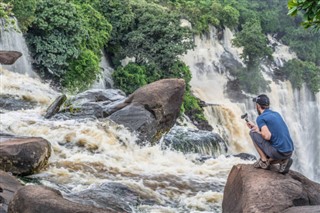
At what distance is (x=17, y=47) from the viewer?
1967cm

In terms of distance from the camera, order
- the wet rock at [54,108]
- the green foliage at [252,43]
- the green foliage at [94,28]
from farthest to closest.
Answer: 1. the green foliage at [252,43]
2. the green foliage at [94,28]
3. the wet rock at [54,108]

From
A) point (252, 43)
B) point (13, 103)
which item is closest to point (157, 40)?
point (252, 43)

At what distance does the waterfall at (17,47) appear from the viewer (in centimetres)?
1884

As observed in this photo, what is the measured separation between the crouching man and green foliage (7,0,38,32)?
14177mm

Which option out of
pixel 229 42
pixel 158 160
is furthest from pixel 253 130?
pixel 229 42

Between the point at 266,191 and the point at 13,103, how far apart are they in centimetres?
1066

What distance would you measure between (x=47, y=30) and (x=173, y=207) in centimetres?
1378

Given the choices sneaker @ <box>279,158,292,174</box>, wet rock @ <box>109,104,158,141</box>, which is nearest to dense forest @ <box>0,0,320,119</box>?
wet rock @ <box>109,104,158,141</box>

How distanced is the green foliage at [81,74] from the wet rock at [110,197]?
39.6 feet

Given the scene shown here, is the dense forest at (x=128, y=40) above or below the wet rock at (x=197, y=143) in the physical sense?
above

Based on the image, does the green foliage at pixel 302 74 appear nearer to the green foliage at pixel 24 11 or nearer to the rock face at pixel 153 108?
the green foliage at pixel 24 11

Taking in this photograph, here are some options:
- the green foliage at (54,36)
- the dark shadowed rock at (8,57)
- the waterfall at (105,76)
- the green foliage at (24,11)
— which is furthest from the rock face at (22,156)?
the waterfall at (105,76)

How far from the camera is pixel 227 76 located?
3133 cm

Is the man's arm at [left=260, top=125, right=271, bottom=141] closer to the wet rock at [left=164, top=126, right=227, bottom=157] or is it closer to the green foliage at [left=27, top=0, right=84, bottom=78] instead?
the wet rock at [left=164, top=126, right=227, bottom=157]
